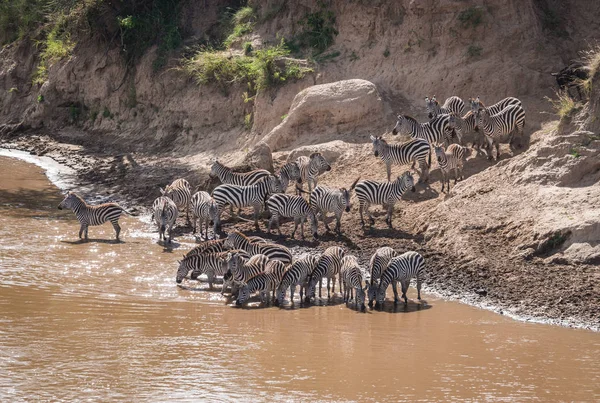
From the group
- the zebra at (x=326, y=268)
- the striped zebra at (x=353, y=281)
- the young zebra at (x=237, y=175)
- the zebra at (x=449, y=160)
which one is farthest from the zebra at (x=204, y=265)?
the zebra at (x=449, y=160)

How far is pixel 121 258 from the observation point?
A: 651 inches

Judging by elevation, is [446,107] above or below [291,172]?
above

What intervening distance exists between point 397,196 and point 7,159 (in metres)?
13.4

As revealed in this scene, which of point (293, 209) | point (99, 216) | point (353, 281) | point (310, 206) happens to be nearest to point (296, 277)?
point (353, 281)

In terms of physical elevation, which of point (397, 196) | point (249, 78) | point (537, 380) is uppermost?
point (249, 78)

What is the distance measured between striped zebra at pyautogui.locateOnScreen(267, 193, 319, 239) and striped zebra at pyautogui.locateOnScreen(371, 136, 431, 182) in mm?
2334

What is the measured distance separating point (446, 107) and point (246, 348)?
413 inches

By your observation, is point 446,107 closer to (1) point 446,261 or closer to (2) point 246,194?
(2) point 246,194

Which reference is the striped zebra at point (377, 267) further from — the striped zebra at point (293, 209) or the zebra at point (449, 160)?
the zebra at point (449, 160)

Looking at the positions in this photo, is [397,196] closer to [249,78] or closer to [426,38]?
[426,38]

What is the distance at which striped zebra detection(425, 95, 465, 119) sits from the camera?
20547 millimetres

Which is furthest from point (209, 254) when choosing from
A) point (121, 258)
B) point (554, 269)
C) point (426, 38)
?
point (426, 38)

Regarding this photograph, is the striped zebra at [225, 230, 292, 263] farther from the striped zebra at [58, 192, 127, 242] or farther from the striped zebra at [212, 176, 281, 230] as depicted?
the striped zebra at [58, 192, 127, 242]

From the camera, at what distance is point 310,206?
A: 17.9 metres
